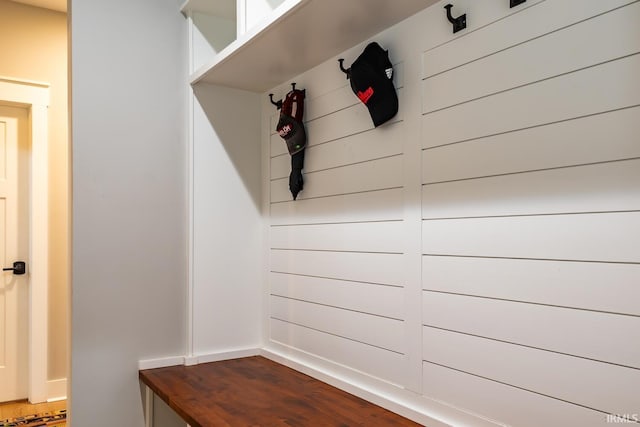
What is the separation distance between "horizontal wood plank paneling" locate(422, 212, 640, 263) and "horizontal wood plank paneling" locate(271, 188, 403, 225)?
181mm

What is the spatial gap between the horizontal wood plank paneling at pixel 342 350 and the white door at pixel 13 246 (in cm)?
224

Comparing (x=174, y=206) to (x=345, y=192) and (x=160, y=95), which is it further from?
(x=345, y=192)

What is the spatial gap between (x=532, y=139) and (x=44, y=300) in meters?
3.51

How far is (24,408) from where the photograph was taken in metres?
3.50

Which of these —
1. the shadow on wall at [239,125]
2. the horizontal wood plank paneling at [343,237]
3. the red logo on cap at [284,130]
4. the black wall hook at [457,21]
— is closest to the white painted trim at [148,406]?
the horizontal wood plank paneling at [343,237]

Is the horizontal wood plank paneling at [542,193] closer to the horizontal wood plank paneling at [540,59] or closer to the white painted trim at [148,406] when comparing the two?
the horizontal wood plank paneling at [540,59]

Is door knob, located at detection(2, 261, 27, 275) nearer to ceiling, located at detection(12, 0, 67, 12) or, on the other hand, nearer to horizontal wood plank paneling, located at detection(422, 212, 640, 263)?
ceiling, located at detection(12, 0, 67, 12)

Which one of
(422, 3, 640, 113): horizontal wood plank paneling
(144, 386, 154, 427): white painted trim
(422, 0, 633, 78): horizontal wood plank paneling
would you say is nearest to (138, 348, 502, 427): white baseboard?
(144, 386, 154, 427): white painted trim

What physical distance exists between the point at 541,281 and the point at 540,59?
543 mm

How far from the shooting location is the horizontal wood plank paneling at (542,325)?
1079 millimetres

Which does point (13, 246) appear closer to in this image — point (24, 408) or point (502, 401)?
point (24, 408)

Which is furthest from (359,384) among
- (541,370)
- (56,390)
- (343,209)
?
(56,390)

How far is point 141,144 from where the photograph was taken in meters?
2.30

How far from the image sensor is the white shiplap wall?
1.10 meters
